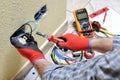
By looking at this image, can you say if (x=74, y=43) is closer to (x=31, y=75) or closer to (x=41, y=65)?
(x=41, y=65)

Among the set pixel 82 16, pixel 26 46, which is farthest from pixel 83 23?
pixel 26 46

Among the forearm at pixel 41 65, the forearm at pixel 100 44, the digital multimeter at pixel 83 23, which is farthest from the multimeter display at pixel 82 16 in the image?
the forearm at pixel 41 65

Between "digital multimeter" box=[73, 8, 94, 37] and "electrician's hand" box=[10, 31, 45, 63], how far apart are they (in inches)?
20.8

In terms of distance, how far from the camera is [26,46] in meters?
0.99

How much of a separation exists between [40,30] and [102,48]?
14.4 inches

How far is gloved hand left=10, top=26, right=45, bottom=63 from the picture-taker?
Result: 0.97 metres

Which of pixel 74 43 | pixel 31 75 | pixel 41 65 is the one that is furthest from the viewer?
pixel 31 75

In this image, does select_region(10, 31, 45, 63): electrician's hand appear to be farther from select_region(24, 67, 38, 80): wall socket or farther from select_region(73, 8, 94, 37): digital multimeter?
select_region(73, 8, 94, 37): digital multimeter

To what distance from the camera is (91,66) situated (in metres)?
0.71

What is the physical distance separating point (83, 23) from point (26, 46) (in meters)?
0.61

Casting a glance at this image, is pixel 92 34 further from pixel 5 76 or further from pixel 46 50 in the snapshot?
pixel 5 76

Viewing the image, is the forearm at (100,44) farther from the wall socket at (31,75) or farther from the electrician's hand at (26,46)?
the wall socket at (31,75)

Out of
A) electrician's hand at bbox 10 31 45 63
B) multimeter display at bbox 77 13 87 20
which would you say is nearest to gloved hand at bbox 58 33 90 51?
electrician's hand at bbox 10 31 45 63

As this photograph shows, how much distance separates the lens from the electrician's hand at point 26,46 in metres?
0.97
